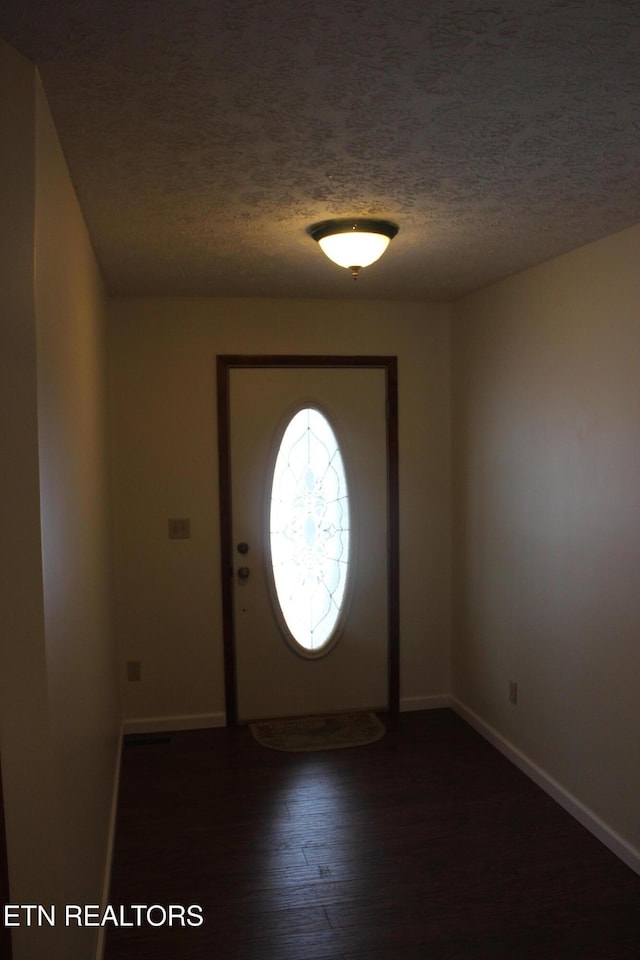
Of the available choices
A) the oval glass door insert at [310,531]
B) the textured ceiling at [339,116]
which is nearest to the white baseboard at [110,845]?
the oval glass door insert at [310,531]

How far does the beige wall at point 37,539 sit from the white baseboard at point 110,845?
390 millimetres

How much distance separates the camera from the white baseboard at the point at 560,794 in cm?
288

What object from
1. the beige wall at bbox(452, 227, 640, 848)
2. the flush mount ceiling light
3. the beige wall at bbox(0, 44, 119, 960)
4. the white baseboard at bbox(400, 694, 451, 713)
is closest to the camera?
the beige wall at bbox(0, 44, 119, 960)

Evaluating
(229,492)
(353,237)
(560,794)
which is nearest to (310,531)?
(229,492)

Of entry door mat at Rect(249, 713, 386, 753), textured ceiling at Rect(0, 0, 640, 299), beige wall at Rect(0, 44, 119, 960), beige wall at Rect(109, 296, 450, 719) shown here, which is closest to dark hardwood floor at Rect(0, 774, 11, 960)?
beige wall at Rect(0, 44, 119, 960)

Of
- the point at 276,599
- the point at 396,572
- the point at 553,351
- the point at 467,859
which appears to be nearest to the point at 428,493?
the point at 396,572

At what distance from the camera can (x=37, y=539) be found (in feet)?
4.96

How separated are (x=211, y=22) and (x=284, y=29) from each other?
13cm

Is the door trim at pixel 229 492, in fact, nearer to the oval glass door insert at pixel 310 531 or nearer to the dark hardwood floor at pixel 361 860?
the oval glass door insert at pixel 310 531

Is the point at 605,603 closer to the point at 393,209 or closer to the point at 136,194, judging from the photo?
the point at 393,209

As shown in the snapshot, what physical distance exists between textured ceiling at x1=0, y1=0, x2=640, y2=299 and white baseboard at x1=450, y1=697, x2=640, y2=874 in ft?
7.56

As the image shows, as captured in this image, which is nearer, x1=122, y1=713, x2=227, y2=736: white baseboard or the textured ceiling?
the textured ceiling

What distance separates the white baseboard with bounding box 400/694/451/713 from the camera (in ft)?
14.8

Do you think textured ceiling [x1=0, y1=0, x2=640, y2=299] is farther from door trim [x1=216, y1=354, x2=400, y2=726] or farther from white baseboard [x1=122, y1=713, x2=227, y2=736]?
white baseboard [x1=122, y1=713, x2=227, y2=736]
